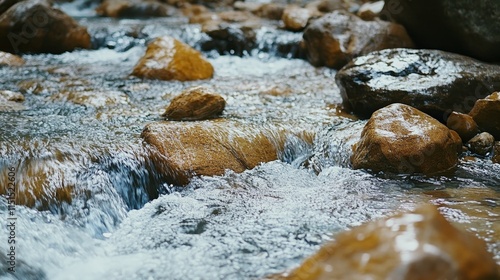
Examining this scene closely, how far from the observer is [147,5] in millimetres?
13703

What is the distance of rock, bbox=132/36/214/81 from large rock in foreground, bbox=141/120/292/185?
2255mm

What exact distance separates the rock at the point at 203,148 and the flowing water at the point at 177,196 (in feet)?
0.29

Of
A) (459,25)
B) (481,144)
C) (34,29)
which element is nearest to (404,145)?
(481,144)

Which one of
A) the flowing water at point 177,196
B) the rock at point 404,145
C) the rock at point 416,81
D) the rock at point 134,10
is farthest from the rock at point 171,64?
the rock at point 134,10

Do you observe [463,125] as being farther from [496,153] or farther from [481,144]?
[496,153]

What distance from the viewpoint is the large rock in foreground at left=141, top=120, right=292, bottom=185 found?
3.96m

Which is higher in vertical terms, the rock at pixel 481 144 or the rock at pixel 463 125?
the rock at pixel 463 125

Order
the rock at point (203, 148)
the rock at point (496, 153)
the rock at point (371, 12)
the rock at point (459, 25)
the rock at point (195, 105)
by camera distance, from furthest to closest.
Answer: the rock at point (371, 12) < the rock at point (459, 25) < the rock at point (195, 105) < the rock at point (496, 153) < the rock at point (203, 148)

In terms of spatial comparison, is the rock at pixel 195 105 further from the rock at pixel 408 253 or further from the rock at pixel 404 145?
the rock at pixel 408 253

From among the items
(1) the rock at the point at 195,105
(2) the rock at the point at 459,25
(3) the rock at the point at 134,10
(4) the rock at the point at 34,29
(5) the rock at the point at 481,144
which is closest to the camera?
(5) the rock at the point at 481,144

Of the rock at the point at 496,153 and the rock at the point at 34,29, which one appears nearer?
the rock at the point at 496,153

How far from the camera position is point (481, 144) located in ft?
14.9

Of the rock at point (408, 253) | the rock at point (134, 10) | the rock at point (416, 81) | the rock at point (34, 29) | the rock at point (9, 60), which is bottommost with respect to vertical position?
the rock at point (134, 10)

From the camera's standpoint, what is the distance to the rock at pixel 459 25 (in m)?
5.73
